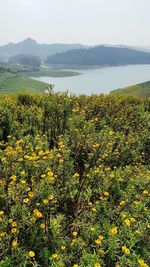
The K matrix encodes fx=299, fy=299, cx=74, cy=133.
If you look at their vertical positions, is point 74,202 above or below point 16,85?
above

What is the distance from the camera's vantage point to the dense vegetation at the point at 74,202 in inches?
125

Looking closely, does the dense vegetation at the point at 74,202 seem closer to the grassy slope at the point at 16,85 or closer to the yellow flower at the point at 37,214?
the yellow flower at the point at 37,214

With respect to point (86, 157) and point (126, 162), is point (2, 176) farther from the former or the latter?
point (126, 162)

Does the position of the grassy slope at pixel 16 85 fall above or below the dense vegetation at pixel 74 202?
below

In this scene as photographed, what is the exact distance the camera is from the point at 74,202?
4.11 metres

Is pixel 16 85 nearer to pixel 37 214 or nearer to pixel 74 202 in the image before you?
pixel 74 202

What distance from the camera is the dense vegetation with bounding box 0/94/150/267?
3188mm

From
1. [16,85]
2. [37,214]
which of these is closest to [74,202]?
[37,214]

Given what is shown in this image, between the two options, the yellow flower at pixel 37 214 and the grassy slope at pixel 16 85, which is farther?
the grassy slope at pixel 16 85

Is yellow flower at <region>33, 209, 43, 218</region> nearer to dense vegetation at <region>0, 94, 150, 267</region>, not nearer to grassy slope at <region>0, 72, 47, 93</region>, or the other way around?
dense vegetation at <region>0, 94, 150, 267</region>

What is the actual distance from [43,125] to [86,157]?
6.17 feet

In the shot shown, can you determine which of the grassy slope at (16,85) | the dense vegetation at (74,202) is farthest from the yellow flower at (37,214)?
the grassy slope at (16,85)

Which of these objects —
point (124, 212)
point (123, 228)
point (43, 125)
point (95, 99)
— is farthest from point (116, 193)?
point (95, 99)

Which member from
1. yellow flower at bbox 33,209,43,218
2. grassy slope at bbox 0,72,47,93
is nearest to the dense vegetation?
yellow flower at bbox 33,209,43,218
